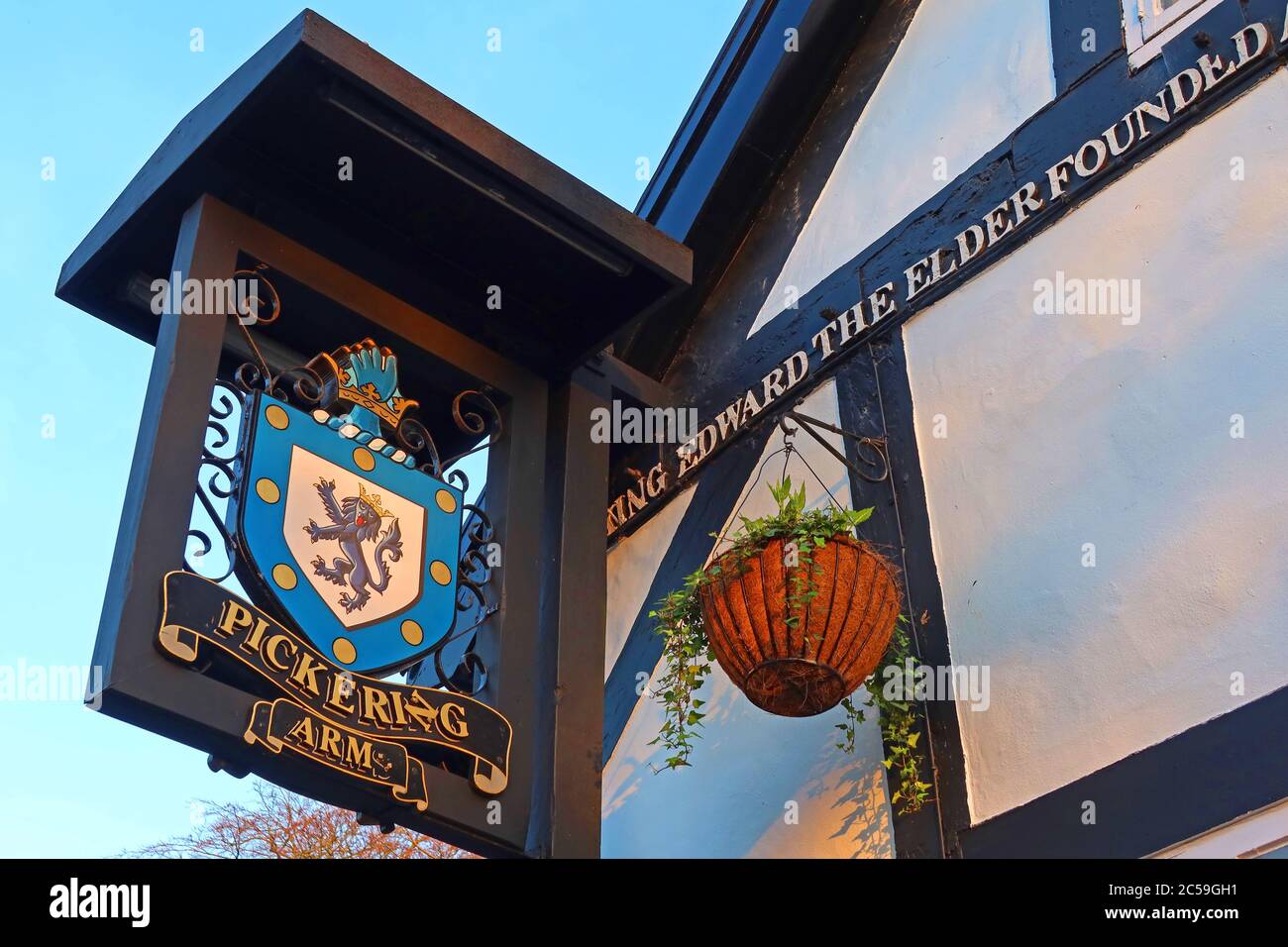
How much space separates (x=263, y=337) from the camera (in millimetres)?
4113

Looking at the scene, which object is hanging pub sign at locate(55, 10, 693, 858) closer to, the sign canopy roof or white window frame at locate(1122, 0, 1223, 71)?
the sign canopy roof

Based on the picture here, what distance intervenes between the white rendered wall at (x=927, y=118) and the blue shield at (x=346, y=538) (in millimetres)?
2222

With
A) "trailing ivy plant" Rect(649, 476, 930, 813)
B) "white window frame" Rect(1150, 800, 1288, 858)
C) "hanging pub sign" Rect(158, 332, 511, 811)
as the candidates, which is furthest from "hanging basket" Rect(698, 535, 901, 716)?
"white window frame" Rect(1150, 800, 1288, 858)

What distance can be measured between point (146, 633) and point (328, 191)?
1.37 meters

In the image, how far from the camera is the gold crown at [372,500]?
3668mm

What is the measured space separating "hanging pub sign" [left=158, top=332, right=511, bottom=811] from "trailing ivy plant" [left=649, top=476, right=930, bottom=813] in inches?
24.6

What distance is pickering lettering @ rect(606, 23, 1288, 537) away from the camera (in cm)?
436

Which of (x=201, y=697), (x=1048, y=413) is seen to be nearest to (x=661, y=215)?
(x=1048, y=413)

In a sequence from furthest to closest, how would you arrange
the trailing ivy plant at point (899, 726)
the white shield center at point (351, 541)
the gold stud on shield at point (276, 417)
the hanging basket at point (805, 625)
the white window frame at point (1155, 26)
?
the white window frame at point (1155, 26)
the trailing ivy plant at point (899, 726)
the hanging basket at point (805, 625)
the gold stud on shield at point (276, 417)
the white shield center at point (351, 541)

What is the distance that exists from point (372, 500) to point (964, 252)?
2147 millimetres

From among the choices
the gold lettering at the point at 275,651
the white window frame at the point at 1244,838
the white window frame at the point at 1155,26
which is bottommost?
the white window frame at the point at 1244,838

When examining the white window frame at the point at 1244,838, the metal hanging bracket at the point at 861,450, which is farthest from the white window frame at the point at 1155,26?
the white window frame at the point at 1244,838

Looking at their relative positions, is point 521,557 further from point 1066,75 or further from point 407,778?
point 1066,75

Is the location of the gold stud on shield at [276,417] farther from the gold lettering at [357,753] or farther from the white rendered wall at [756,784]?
the white rendered wall at [756,784]
